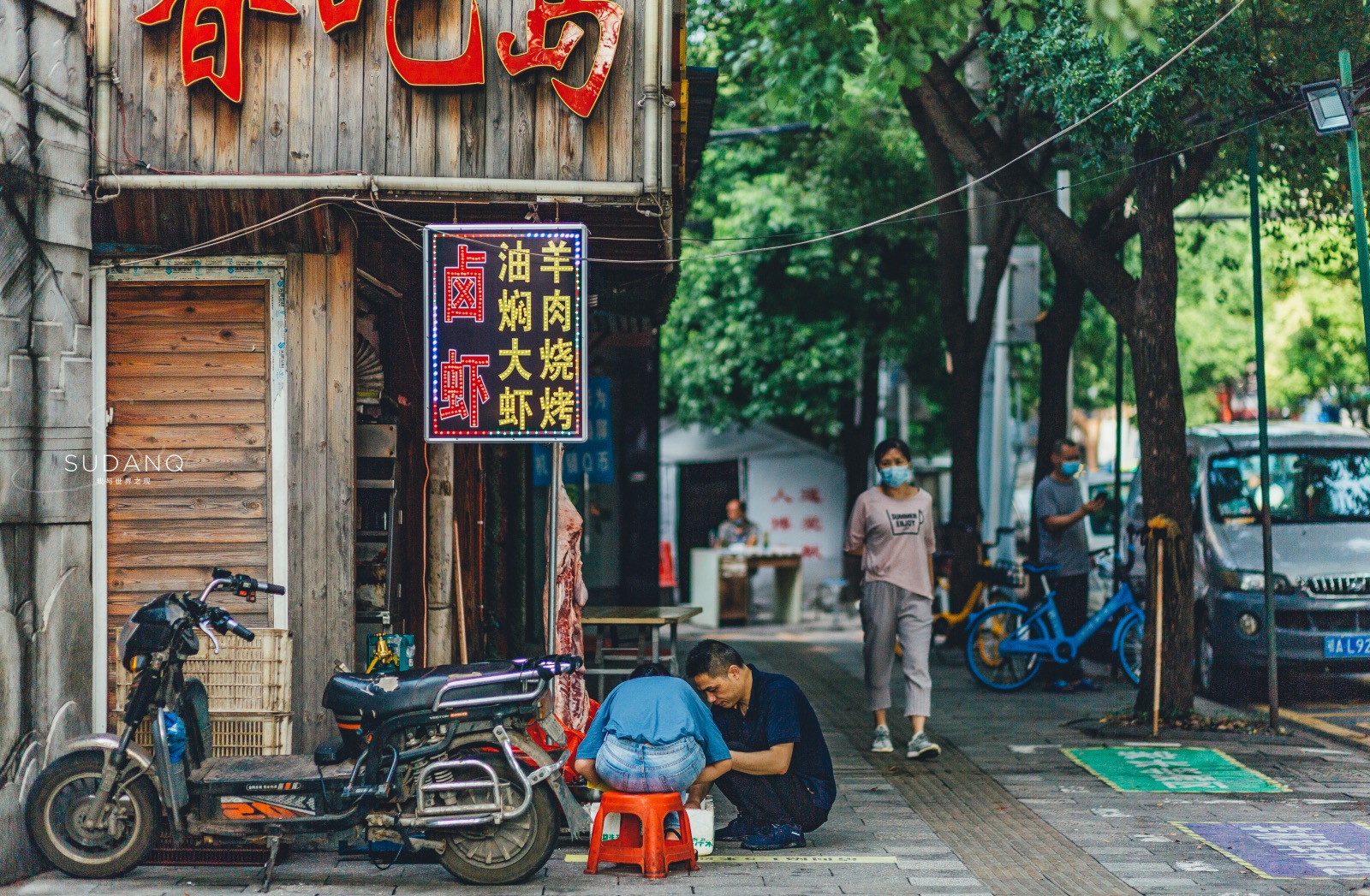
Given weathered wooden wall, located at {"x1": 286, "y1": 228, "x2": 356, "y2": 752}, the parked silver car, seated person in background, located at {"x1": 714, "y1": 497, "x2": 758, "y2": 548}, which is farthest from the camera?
seated person in background, located at {"x1": 714, "y1": 497, "x2": 758, "y2": 548}

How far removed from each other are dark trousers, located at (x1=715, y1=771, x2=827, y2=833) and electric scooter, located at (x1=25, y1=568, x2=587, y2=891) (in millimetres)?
892

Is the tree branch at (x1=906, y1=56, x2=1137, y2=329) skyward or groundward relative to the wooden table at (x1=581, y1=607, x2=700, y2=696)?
skyward

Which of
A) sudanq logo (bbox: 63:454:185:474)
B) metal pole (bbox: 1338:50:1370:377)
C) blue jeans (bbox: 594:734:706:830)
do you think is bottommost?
blue jeans (bbox: 594:734:706:830)

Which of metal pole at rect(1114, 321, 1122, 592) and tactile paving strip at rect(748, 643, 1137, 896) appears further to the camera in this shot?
metal pole at rect(1114, 321, 1122, 592)

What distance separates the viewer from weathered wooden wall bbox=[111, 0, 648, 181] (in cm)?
739

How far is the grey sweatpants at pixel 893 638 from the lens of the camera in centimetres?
904

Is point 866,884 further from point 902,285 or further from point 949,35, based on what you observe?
point 902,285

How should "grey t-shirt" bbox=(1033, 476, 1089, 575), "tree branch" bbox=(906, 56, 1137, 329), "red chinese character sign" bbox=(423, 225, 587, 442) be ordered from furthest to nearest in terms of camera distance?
"grey t-shirt" bbox=(1033, 476, 1089, 575), "tree branch" bbox=(906, 56, 1137, 329), "red chinese character sign" bbox=(423, 225, 587, 442)

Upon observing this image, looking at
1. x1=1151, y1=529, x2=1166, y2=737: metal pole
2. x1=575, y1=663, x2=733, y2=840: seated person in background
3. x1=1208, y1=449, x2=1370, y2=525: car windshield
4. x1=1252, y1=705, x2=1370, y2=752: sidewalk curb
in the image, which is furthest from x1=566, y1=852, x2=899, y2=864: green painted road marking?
x1=1208, y1=449, x2=1370, y2=525: car windshield

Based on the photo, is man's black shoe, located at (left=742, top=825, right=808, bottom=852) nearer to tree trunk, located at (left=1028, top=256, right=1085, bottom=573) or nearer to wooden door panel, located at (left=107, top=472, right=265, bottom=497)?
wooden door panel, located at (left=107, top=472, right=265, bottom=497)

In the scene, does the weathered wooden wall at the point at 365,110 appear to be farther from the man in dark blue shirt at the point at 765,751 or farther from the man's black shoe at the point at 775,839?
the man's black shoe at the point at 775,839

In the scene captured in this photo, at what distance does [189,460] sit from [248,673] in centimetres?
120

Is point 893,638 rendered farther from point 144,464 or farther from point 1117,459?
point 1117,459

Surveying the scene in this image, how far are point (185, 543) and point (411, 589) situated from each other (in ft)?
6.24
